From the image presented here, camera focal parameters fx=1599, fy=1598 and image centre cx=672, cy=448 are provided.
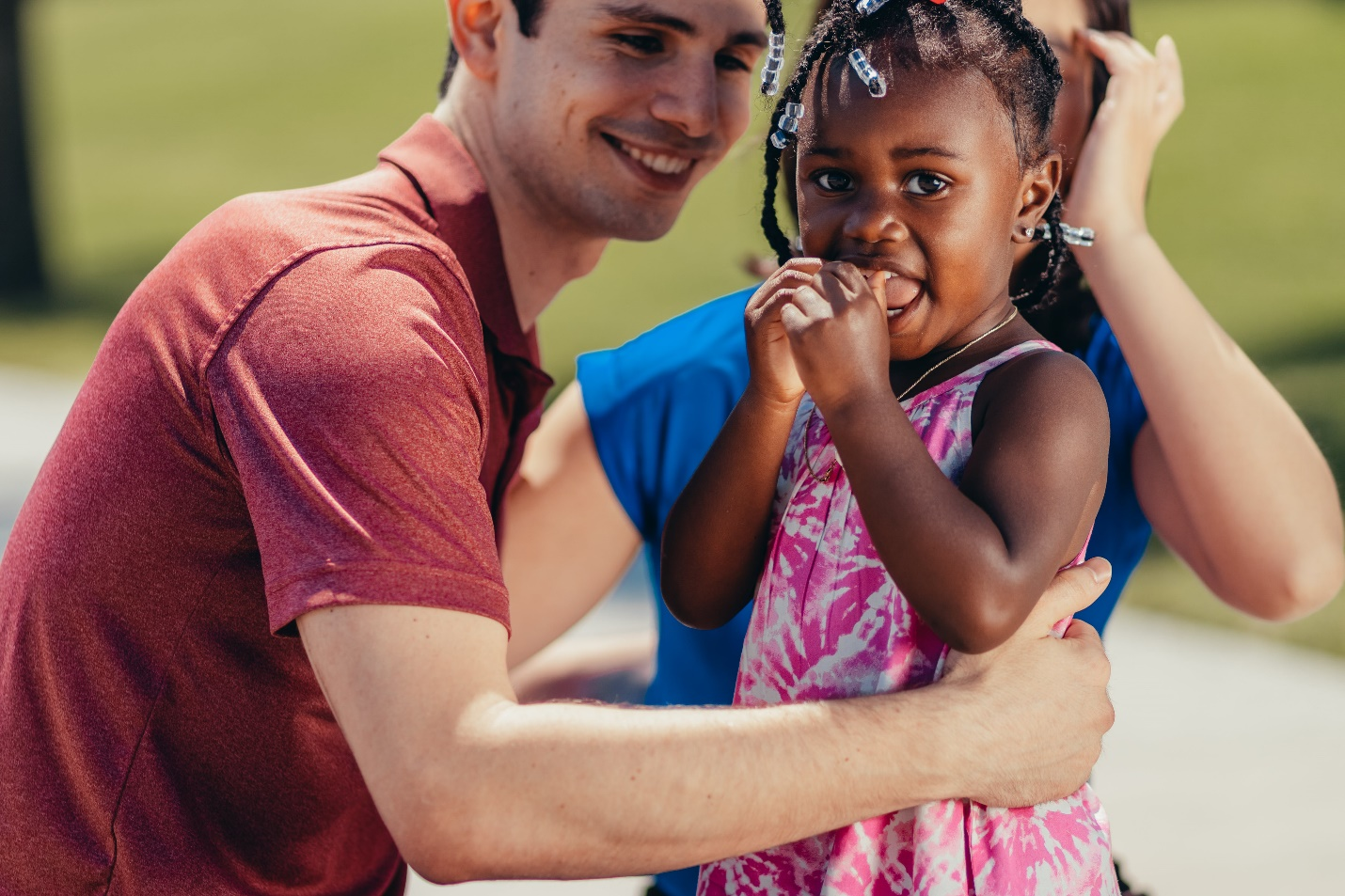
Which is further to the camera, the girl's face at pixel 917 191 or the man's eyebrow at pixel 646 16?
the man's eyebrow at pixel 646 16

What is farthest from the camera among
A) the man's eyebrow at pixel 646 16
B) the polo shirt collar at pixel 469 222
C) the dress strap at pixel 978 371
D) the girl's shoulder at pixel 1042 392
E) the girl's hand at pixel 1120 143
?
the man's eyebrow at pixel 646 16

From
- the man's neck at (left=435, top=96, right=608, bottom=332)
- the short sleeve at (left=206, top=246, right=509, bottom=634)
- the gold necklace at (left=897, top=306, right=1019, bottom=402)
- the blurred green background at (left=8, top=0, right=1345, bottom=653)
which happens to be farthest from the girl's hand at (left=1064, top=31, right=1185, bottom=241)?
the blurred green background at (left=8, top=0, right=1345, bottom=653)

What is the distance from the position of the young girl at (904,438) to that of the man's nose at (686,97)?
725 mm

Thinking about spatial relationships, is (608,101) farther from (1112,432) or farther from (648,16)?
(1112,432)

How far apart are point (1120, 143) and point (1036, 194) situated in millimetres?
555

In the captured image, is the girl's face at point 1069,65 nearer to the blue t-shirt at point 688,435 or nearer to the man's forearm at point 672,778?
the blue t-shirt at point 688,435

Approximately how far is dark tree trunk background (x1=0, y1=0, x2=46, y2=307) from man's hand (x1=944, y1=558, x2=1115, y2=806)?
12195mm

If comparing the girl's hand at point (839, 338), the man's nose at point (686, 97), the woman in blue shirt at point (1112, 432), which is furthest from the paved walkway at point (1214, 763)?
the girl's hand at point (839, 338)

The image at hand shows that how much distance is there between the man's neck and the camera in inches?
113

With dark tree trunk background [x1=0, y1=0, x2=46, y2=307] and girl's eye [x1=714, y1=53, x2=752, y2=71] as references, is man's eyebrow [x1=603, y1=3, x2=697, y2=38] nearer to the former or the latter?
girl's eye [x1=714, y1=53, x2=752, y2=71]

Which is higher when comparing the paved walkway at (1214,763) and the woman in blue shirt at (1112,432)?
the woman in blue shirt at (1112,432)

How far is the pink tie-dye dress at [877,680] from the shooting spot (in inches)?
75.2

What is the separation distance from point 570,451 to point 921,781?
1.23m

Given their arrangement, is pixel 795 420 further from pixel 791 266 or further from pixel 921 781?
pixel 921 781
